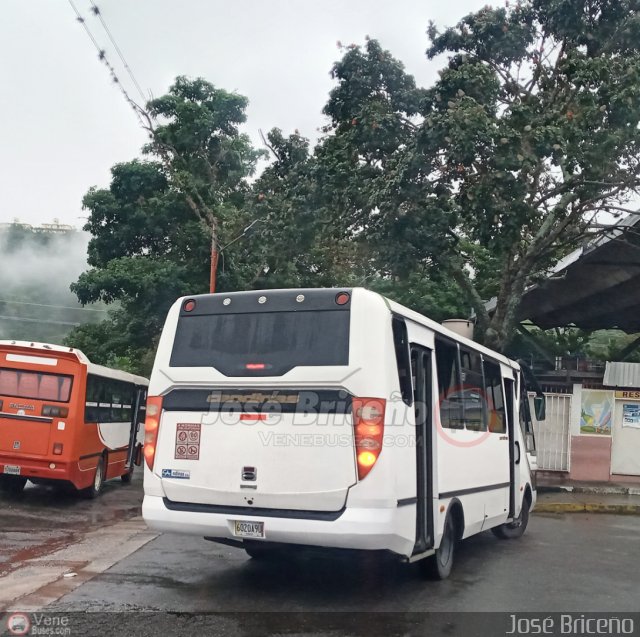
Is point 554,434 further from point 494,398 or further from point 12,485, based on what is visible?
point 12,485

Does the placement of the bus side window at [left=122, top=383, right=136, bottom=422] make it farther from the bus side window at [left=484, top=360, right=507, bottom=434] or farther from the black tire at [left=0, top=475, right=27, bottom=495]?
the bus side window at [left=484, top=360, right=507, bottom=434]

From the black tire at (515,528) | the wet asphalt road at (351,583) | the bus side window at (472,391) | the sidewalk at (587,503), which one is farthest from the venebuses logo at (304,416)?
the sidewalk at (587,503)

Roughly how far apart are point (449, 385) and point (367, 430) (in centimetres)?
198

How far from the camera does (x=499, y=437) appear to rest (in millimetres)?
9867

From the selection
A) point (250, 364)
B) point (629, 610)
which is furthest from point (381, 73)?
point (629, 610)

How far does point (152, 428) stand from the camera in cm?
699

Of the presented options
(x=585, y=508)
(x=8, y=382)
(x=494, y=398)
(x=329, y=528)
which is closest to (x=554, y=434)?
(x=585, y=508)

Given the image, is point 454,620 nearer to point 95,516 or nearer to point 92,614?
point 92,614

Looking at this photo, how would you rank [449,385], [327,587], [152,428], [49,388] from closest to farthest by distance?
[152,428] → [327,587] → [449,385] → [49,388]

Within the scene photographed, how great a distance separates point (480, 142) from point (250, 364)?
31.4 feet

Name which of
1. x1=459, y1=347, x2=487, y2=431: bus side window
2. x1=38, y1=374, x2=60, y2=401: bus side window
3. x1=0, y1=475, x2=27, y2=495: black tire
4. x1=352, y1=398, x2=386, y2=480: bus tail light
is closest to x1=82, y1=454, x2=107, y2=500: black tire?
x1=0, y1=475, x2=27, y2=495: black tire

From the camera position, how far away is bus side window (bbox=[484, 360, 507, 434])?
9523mm

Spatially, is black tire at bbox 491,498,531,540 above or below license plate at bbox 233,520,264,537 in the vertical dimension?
below

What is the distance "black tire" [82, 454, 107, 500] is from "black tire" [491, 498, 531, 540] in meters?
7.65
